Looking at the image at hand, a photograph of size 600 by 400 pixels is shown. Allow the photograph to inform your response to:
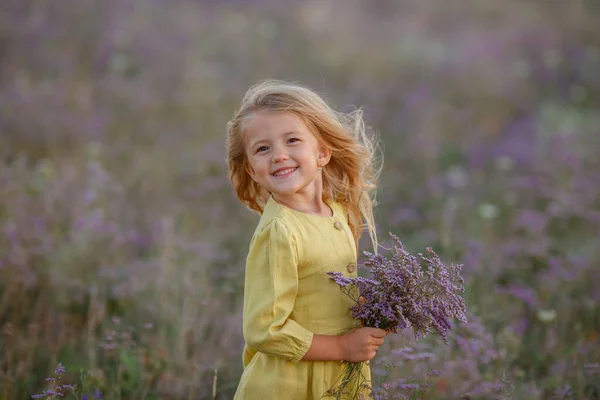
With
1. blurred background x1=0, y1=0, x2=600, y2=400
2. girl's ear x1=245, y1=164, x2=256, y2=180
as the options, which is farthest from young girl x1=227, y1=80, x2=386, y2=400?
blurred background x1=0, y1=0, x2=600, y2=400

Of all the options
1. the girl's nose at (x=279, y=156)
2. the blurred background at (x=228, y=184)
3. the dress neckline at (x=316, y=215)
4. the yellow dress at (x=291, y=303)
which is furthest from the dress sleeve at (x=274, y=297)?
the blurred background at (x=228, y=184)

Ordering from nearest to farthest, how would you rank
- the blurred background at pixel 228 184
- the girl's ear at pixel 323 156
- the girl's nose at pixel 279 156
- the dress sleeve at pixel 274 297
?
1. the dress sleeve at pixel 274 297
2. the girl's nose at pixel 279 156
3. the girl's ear at pixel 323 156
4. the blurred background at pixel 228 184

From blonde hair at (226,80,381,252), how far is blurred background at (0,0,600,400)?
2.06ft

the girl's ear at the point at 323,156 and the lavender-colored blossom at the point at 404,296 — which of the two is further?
the girl's ear at the point at 323,156

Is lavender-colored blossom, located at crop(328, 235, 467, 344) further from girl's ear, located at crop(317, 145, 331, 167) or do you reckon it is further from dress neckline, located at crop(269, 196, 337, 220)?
girl's ear, located at crop(317, 145, 331, 167)

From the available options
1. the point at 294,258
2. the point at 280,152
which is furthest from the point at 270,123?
the point at 294,258

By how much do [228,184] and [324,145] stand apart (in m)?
3.58

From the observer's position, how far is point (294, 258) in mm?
2287

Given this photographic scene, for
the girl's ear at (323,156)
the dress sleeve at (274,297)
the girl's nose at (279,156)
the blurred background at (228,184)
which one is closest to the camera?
the dress sleeve at (274,297)

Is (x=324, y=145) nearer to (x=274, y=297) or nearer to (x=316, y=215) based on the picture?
(x=316, y=215)

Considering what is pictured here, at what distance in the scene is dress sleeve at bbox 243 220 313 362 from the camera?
2.23 meters

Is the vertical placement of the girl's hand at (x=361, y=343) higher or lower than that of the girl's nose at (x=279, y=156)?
lower

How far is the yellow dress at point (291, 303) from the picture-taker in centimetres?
224

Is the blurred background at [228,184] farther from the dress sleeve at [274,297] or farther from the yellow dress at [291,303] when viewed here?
the dress sleeve at [274,297]
